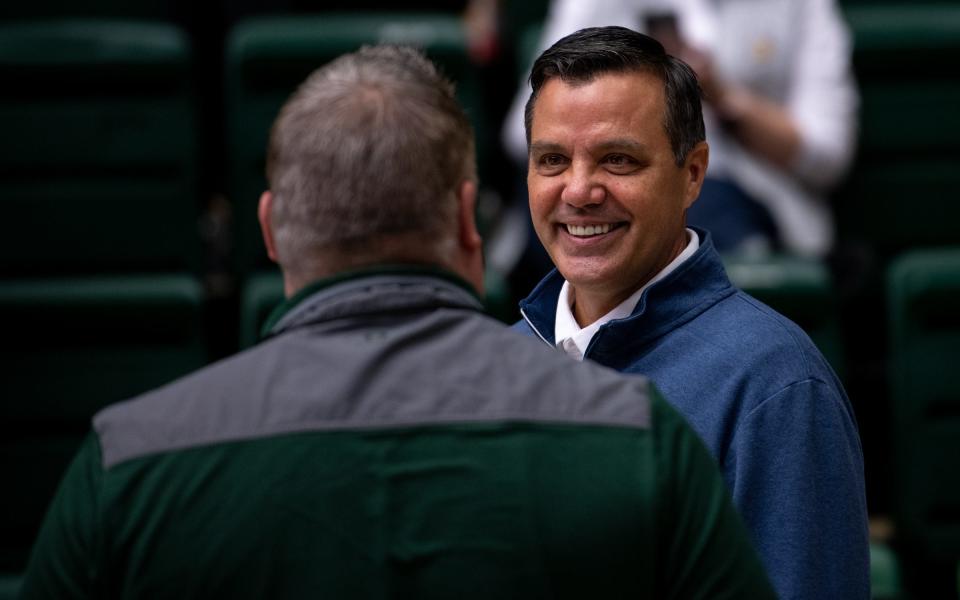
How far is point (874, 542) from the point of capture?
192 centimetres

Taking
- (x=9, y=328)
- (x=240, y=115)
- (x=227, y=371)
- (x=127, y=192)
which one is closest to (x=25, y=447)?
(x=9, y=328)

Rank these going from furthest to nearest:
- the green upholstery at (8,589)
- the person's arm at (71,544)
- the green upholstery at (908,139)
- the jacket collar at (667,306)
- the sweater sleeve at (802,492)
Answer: the green upholstery at (908,139) < the green upholstery at (8,589) < the jacket collar at (667,306) < the sweater sleeve at (802,492) < the person's arm at (71,544)

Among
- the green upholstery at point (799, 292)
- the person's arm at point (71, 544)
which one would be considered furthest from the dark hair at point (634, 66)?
the green upholstery at point (799, 292)

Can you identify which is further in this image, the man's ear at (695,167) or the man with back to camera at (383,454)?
the man's ear at (695,167)

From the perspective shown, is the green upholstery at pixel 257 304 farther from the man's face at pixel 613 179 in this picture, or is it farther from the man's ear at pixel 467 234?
the man's ear at pixel 467 234

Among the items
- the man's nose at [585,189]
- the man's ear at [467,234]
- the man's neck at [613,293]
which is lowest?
the man's neck at [613,293]

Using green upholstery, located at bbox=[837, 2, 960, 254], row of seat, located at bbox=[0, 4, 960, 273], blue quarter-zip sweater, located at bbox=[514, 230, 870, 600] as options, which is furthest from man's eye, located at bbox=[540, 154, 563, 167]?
green upholstery, located at bbox=[837, 2, 960, 254]

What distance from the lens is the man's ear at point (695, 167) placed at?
1171 mm

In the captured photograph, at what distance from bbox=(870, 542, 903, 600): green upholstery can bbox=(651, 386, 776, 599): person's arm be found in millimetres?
1041

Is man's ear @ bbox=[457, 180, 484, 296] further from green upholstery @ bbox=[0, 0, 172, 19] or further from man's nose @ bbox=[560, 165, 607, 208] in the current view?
Result: green upholstery @ bbox=[0, 0, 172, 19]

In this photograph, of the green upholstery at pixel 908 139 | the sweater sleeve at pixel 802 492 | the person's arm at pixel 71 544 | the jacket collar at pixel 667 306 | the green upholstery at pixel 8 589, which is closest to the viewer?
the person's arm at pixel 71 544

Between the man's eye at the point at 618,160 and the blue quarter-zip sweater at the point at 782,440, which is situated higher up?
the man's eye at the point at 618,160

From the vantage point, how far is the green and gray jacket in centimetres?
70

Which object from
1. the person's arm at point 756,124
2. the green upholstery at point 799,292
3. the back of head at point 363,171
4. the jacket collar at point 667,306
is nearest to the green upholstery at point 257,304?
the green upholstery at point 799,292
